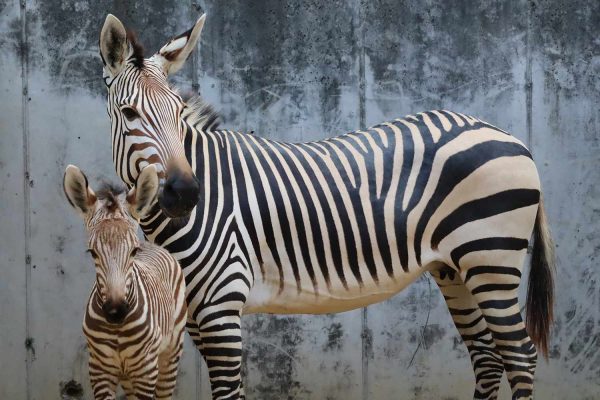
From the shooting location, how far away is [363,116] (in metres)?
8.23

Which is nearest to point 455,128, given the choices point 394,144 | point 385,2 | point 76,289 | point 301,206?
point 394,144

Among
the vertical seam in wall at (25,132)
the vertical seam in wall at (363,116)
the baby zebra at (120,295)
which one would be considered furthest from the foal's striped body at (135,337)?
the vertical seam in wall at (363,116)

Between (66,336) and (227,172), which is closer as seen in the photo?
(227,172)

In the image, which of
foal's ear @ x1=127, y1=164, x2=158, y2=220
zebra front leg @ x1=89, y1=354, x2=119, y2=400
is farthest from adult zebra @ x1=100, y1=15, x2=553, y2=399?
zebra front leg @ x1=89, y1=354, x2=119, y2=400

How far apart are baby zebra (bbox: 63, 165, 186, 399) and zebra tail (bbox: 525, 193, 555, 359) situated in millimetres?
2761

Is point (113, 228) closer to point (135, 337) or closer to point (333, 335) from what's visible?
point (135, 337)

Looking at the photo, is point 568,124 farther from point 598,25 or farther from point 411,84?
point 411,84

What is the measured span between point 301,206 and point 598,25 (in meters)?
3.72

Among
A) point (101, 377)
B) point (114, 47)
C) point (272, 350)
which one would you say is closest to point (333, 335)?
point (272, 350)

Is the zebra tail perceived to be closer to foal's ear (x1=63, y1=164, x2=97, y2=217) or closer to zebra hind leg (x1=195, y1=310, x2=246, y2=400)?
zebra hind leg (x1=195, y1=310, x2=246, y2=400)

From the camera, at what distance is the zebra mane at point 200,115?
646 cm

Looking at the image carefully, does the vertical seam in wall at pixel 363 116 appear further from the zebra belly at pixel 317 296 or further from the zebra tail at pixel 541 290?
the zebra tail at pixel 541 290

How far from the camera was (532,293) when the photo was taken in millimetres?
6703

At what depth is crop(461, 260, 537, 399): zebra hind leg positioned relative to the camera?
6.25 meters
